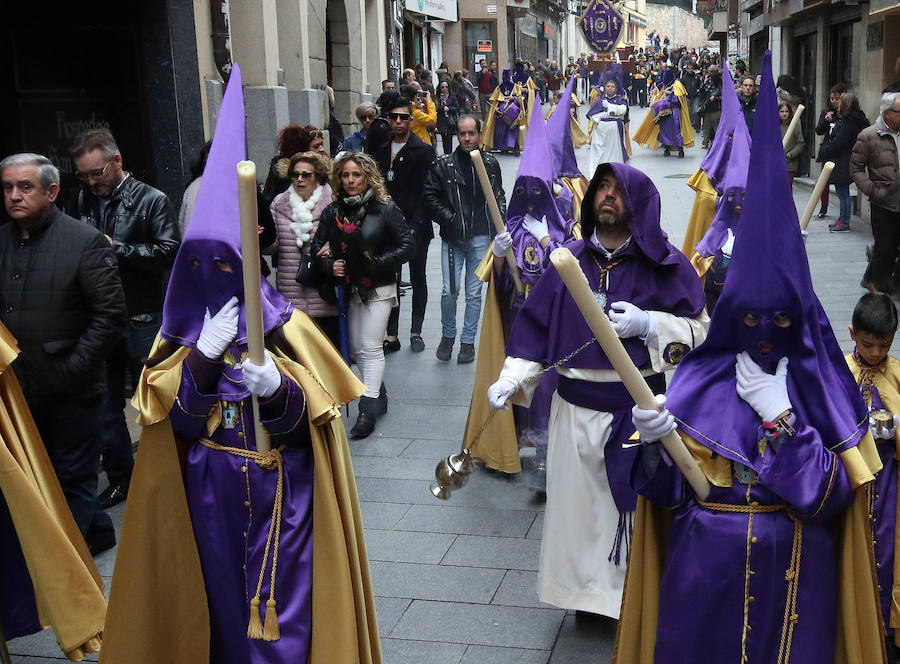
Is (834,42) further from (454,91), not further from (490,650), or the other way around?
(490,650)

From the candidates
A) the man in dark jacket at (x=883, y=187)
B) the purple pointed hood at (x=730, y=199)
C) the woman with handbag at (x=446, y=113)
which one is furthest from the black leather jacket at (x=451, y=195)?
the woman with handbag at (x=446, y=113)

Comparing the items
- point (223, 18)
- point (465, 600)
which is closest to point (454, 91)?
point (223, 18)

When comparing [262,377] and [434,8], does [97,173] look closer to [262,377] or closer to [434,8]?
[262,377]

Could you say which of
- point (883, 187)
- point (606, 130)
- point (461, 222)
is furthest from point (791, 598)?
point (606, 130)

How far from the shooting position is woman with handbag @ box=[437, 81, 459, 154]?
23.9 m

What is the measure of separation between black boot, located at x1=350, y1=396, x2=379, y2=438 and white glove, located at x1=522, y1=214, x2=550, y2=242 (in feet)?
5.38

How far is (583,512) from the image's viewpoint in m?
4.54

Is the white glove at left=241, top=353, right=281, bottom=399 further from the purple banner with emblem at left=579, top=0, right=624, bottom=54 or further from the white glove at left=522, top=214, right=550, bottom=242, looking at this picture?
the purple banner with emblem at left=579, top=0, right=624, bottom=54

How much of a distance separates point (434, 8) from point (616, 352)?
1248 inches

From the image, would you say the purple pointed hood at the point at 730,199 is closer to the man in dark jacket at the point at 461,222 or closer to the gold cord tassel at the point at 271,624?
the man in dark jacket at the point at 461,222

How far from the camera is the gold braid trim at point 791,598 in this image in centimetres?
324

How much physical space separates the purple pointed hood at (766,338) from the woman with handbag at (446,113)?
2102 cm

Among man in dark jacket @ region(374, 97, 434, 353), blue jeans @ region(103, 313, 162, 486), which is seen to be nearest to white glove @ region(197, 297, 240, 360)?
blue jeans @ region(103, 313, 162, 486)


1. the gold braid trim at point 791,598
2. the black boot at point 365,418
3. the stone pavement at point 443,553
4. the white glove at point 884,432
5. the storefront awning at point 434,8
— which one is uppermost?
the storefront awning at point 434,8
